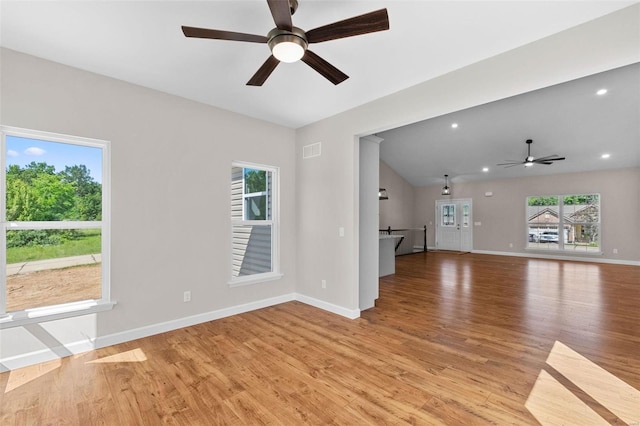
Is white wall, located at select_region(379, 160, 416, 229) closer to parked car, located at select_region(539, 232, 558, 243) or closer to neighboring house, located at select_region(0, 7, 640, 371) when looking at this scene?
parked car, located at select_region(539, 232, 558, 243)

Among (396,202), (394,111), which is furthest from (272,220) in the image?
(396,202)

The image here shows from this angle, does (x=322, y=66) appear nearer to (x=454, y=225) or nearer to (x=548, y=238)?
(x=548, y=238)

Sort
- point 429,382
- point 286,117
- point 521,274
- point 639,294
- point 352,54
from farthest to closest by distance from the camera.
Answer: point 521,274, point 639,294, point 286,117, point 352,54, point 429,382

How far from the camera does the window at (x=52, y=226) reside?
2.62m

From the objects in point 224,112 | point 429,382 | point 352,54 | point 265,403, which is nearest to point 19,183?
point 224,112

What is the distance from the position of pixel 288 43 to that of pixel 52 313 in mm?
3188

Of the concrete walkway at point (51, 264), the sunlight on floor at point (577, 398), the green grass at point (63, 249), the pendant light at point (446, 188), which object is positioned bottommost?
the sunlight on floor at point (577, 398)

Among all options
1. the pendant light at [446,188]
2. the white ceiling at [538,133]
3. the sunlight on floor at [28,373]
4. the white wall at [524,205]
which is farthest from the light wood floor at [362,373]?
the pendant light at [446,188]

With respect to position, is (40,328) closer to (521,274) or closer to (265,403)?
(265,403)

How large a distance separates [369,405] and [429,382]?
607 millimetres

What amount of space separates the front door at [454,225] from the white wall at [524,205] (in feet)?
0.65

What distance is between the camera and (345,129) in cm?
398

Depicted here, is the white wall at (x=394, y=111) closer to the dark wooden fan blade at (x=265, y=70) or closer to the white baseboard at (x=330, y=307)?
the white baseboard at (x=330, y=307)

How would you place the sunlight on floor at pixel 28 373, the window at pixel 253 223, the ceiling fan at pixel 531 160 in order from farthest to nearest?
1. the ceiling fan at pixel 531 160
2. the window at pixel 253 223
3. the sunlight on floor at pixel 28 373
